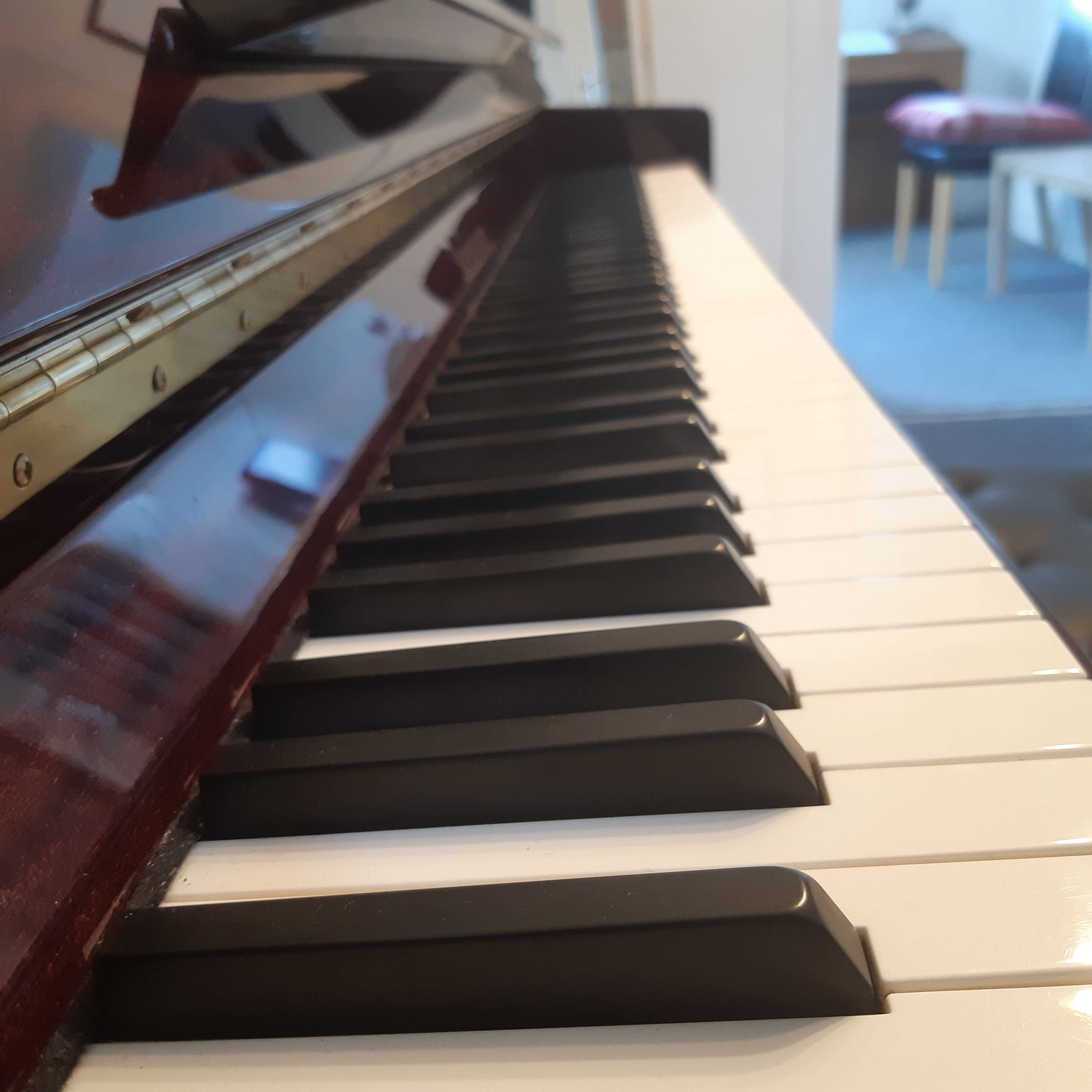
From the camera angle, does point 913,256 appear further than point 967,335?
Yes

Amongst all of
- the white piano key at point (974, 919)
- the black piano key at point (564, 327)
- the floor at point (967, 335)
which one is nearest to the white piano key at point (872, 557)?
the white piano key at point (974, 919)

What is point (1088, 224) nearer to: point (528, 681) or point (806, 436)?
point (806, 436)

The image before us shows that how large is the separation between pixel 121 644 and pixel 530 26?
1639 mm

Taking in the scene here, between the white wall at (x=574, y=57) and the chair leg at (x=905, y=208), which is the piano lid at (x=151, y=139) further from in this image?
the chair leg at (x=905, y=208)

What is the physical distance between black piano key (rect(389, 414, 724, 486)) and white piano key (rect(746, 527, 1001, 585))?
7.1 inches

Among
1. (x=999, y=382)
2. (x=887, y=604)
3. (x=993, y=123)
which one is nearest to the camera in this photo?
(x=887, y=604)

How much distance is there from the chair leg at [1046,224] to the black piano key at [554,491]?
5080 mm

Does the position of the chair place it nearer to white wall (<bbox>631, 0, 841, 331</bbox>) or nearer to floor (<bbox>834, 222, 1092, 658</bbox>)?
floor (<bbox>834, 222, 1092, 658</bbox>)

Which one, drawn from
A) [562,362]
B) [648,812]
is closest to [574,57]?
[562,362]

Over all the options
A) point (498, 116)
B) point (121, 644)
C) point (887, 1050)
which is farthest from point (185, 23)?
point (498, 116)

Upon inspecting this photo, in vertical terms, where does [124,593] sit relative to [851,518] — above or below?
above

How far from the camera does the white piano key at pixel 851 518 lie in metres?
0.70

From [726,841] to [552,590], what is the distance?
0.77ft

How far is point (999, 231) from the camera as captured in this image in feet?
14.8
